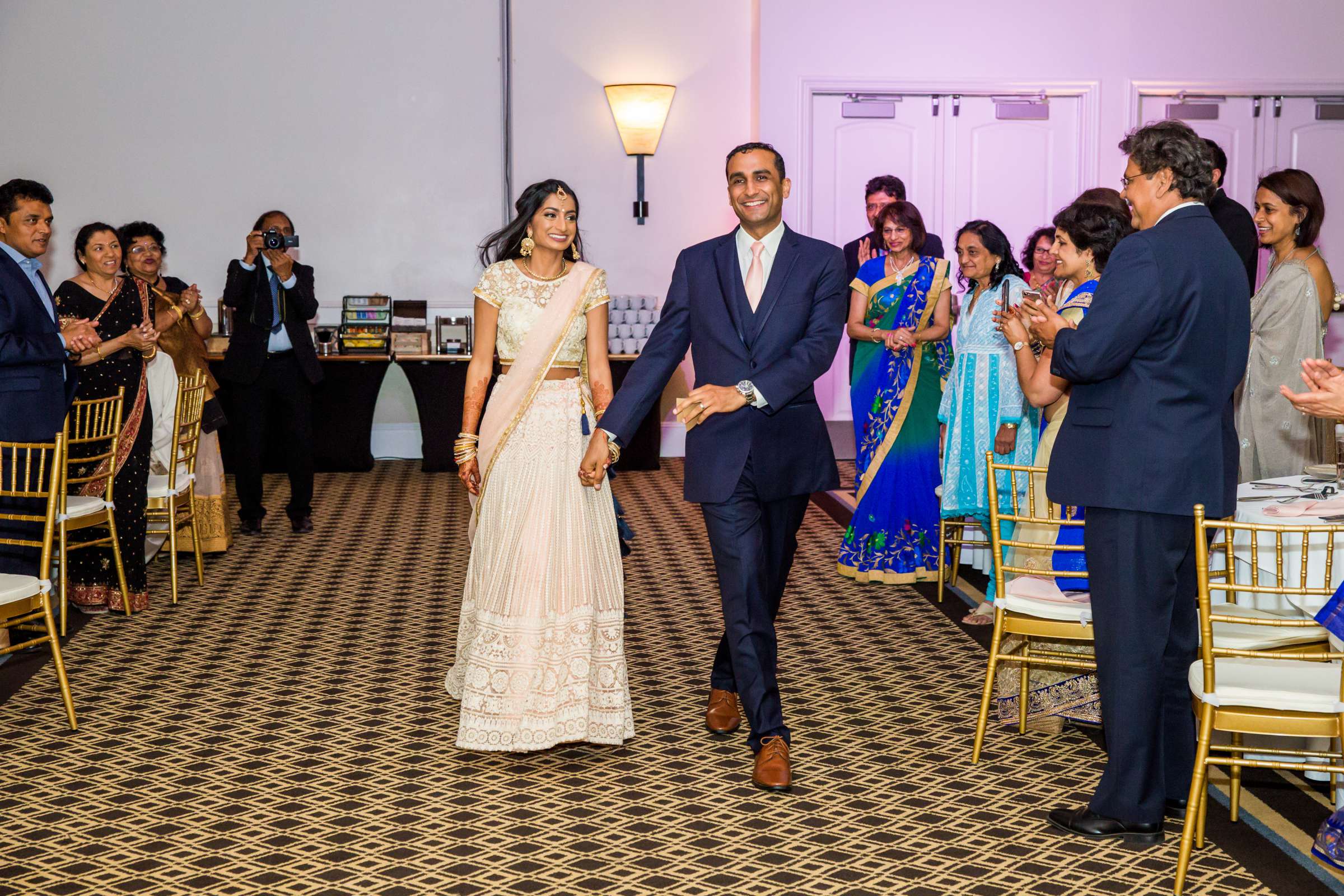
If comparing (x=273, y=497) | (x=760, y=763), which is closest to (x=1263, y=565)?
(x=760, y=763)

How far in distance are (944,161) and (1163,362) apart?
7.13 metres

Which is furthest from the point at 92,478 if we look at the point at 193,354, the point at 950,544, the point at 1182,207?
the point at 1182,207

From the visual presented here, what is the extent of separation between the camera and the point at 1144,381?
10.2ft

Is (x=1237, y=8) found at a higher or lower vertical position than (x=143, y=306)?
higher

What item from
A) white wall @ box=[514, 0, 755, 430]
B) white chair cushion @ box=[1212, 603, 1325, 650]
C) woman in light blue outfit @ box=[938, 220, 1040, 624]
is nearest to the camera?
white chair cushion @ box=[1212, 603, 1325, 650]

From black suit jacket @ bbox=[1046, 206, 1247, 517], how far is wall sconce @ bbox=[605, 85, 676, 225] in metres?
7.18

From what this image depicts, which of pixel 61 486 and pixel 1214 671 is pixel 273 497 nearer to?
pixel 61 486

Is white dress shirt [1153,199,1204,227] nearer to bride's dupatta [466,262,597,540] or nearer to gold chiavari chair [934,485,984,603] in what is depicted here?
bride's dupatta [466,262,597,540]

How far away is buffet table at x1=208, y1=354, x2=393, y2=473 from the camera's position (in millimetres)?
9516

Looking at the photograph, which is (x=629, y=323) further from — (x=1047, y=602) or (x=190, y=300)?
(x=1047, y=602)

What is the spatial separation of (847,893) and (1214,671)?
0.97 metres

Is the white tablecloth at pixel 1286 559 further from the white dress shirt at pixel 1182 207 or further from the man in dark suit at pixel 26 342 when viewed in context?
the man in dark suit at pixel 26 342

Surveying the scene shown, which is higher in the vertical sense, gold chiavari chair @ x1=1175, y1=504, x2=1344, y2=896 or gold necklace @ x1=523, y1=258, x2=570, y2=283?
gold necklace @ x1=523, y1=258, x2=570, y2=283

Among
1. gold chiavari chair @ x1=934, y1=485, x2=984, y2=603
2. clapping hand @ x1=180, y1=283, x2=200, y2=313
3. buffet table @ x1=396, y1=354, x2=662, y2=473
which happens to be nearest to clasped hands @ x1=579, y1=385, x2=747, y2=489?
gold chiavari chair @ x1=934, y1=485, x2=984, y2=603
